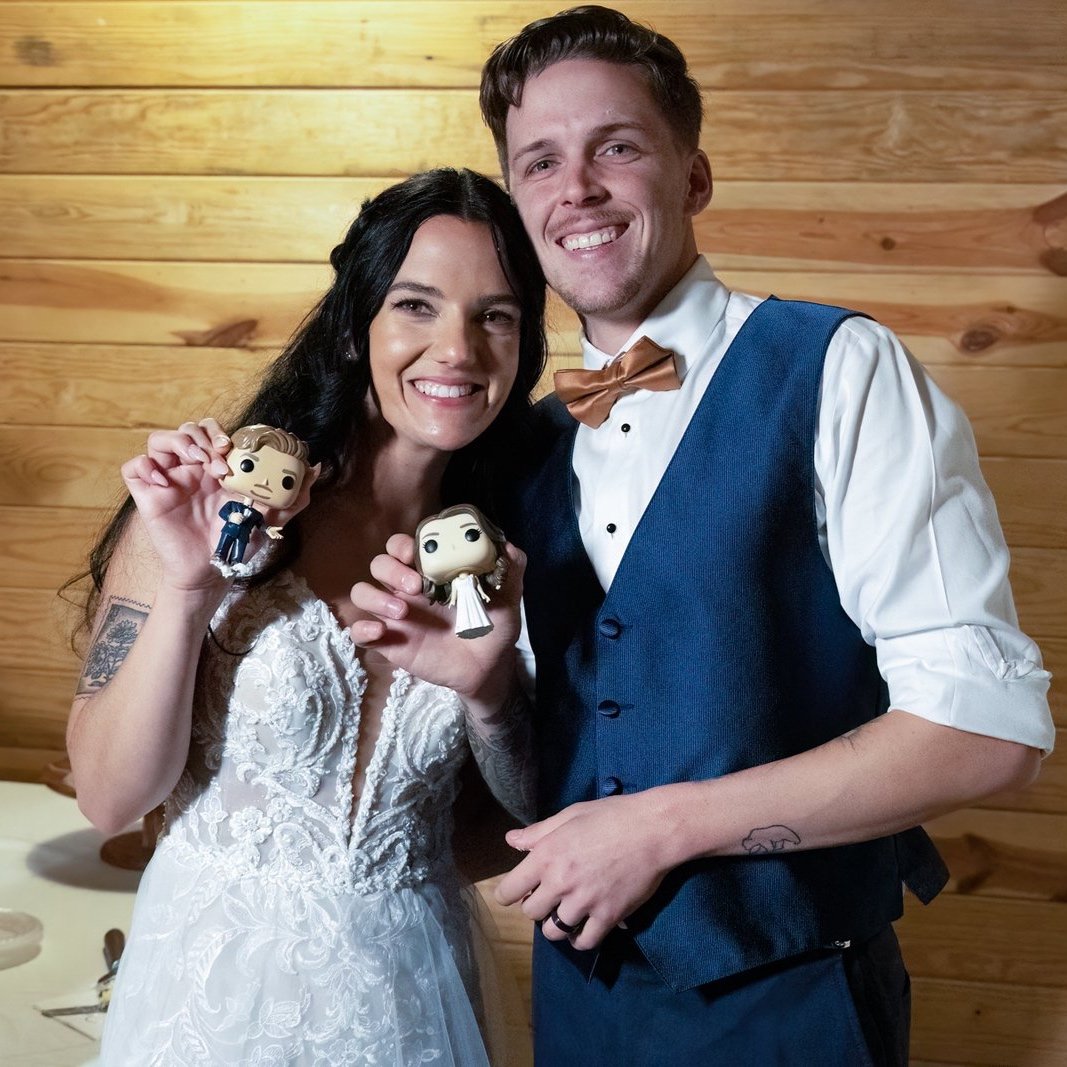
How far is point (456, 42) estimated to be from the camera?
253 cm

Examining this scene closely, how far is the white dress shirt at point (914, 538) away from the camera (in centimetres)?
133

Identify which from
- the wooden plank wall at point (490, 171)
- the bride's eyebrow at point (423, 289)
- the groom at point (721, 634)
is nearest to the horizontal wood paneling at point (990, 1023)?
the wooden plank wall at point (490, 171)

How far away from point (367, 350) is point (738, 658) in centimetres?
63

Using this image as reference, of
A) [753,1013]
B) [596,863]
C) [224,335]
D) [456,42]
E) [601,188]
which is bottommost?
[753,1013]

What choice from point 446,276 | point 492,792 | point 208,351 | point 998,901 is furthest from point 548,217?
point 998,901

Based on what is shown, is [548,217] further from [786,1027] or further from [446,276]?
[786,1027]

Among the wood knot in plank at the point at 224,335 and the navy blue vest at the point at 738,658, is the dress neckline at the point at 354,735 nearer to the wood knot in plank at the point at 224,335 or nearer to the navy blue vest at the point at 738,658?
the navy blue vest at the point at 738,658

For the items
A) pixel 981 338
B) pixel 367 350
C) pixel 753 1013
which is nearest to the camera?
pixel 753 1013

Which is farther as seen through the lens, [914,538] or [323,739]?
[323,739]

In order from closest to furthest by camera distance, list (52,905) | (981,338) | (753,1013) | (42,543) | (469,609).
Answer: (469,609) < (753,1013) < (52,905) < (981,338) < (42,543)

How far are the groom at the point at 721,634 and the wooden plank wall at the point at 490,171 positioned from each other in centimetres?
86

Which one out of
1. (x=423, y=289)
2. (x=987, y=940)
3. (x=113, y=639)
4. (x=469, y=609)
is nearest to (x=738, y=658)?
(x=469, y=609)

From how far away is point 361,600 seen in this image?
1435 mm

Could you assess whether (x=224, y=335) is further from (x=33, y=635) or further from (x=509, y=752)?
(x=509, y=752)
